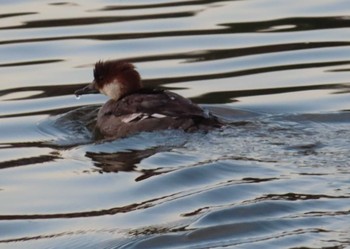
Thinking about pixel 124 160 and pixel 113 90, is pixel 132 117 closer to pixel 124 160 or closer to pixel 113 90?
pixel 113 90

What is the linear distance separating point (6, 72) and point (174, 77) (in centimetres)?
192

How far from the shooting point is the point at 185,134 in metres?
12.6

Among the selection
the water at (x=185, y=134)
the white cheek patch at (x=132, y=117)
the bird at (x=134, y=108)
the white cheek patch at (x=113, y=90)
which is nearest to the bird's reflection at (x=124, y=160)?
the water at (x=185, y=134)

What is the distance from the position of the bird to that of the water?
0.61 feet

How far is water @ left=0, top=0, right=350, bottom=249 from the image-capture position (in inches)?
386

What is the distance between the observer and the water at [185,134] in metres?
9.80

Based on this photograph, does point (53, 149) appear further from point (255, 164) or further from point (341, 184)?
point (341, 184)

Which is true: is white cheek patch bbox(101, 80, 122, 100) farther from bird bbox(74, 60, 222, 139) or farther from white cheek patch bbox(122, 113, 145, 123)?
white cheek patch bbox(122, 113, 145, 123)

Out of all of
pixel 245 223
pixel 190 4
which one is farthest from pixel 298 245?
pixel 190 4

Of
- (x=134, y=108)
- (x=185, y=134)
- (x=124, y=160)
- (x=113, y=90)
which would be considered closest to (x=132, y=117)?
(x=134, y=108)

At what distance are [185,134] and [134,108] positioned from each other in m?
0.91

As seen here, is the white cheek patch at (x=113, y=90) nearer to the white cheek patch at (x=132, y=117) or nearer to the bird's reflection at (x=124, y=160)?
the white cheek patch at (x=132, y=117)

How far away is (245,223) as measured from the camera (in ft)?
31.7

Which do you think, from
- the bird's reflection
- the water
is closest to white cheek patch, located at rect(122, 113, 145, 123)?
the water
